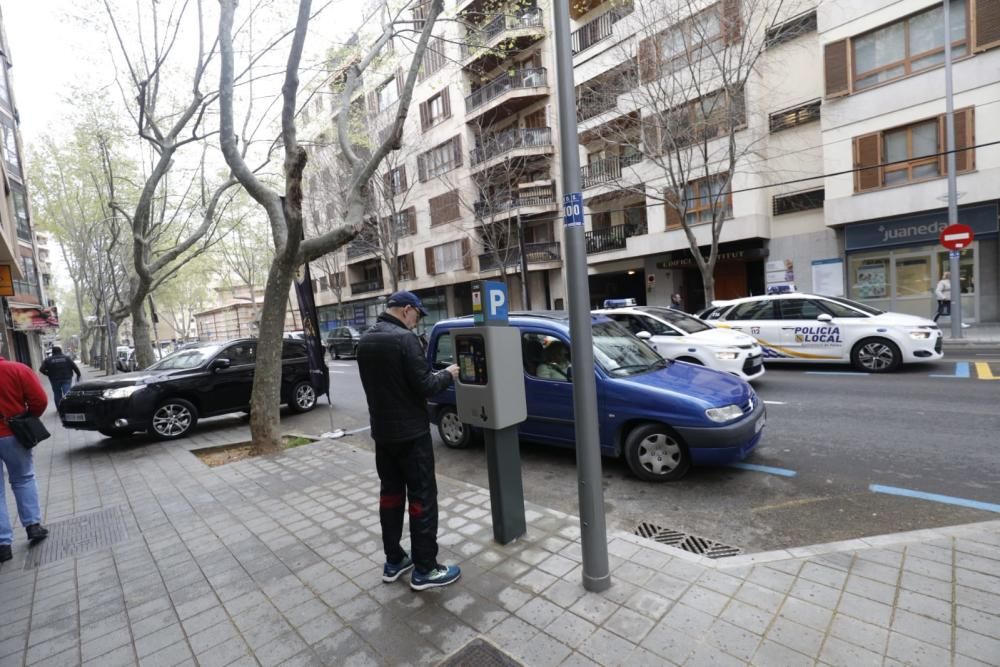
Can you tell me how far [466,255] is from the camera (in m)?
27.7

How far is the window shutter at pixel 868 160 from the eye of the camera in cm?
1557

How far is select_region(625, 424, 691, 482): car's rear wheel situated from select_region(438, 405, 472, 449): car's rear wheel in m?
2.22

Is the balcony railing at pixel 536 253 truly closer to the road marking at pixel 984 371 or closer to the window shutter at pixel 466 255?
the window shutter at pixel 466 255

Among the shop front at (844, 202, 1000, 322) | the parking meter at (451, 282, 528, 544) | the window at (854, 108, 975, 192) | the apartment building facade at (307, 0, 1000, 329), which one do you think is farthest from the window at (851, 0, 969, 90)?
the parking meter at (451, 282, 528, 544)

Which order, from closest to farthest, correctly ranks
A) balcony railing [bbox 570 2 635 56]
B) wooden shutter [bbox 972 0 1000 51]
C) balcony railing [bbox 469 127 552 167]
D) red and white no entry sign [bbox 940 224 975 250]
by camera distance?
red and white no entry sign [bbox 940 224 975 250], wooden shutter [bbox 972 0 1000 51], balcony railing [bbox 570 2 635 56], balcony railing [bbox 469 127 552 167]

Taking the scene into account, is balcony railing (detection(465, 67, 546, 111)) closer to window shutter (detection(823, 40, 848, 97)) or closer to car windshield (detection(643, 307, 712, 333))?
window shutter (detection(823, 40, 848, 97))

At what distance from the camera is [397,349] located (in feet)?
9.77

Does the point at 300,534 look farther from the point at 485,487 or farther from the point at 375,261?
the point at 375,261

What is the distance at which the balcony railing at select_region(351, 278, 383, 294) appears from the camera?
3562 centimetres

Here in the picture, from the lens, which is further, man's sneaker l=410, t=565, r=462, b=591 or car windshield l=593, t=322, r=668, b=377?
car windshield l=593, t=322, r=668, b=377

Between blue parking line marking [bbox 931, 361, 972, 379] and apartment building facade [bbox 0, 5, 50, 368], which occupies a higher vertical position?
apartment building facade [bbox 0, 5, 50, 368]

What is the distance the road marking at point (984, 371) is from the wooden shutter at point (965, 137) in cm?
849

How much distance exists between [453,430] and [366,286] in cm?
3213

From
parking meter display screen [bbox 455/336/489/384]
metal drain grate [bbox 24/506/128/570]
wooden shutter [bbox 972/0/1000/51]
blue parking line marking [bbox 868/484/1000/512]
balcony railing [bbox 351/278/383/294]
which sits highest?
wooden shutter [bbox 972/0/1000/51]
